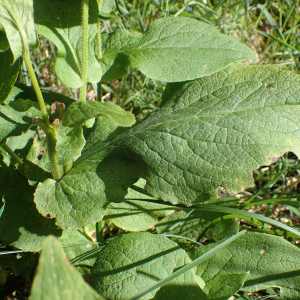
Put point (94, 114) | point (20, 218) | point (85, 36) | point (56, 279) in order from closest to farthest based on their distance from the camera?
point (56, 279) → point (94, 114) → point (85, 36) → point (20, 218)

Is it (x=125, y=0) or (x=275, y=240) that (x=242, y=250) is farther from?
(x=125, y=0)

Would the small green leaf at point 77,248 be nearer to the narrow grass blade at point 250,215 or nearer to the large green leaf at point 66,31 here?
the narrow grass blade at point 250,215

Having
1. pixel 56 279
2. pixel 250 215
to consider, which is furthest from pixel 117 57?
pixel 56 279

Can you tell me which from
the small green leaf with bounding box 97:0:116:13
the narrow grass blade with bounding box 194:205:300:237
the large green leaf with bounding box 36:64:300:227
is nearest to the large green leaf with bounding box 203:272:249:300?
the narrow grass blade with bounding box 194:205:300:237

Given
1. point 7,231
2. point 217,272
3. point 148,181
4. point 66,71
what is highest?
point 66,71

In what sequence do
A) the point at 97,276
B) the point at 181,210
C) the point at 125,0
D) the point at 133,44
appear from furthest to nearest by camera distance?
the point at 125,0
the point at 181,210
the point at 133,44
the point at 97,276

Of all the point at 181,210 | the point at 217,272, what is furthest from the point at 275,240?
the point at 181,210

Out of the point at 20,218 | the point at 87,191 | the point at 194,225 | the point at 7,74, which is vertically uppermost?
the point at 7,74

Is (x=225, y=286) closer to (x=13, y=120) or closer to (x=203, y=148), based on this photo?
(x=203, y=148)
